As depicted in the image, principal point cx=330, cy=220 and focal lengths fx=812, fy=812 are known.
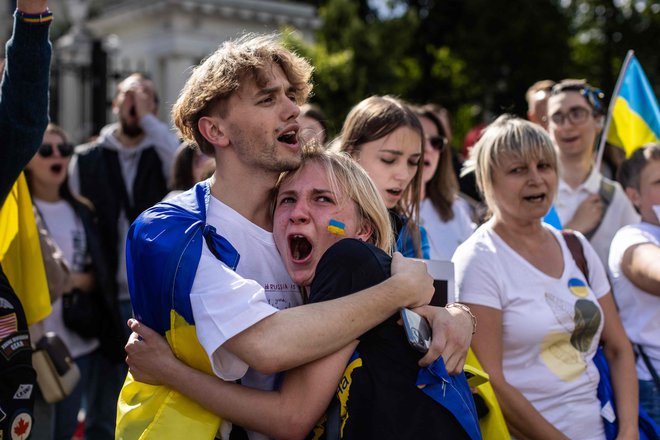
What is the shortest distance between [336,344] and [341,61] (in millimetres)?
12275

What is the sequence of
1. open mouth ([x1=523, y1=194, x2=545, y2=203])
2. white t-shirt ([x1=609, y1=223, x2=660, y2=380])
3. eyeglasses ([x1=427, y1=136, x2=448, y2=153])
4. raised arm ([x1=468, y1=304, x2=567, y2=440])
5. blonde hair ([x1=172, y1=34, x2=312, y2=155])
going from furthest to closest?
eyeglasses ([x1=427, y1=136, x2=448, y2=153])
white t-shirt ([x1=609, y1=223, x2=660, y2=380])
open mouth ([x1=523, y1=194, x2=545, y2=203])
raised arm ([x1=468, y1=304, x2=567, y2=440])
blonde hair ([x1=172, y1=34, x2=312, y2=155])

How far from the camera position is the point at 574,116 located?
541cm

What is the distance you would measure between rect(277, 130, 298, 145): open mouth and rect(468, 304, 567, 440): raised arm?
1207 mm

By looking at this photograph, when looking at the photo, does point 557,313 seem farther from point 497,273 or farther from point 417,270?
point 417,270

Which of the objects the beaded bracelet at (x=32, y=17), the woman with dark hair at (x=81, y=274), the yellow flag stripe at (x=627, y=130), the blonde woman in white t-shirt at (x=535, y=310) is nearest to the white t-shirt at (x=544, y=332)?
the blonde woman in white t-shirt at (x=535, y=310)

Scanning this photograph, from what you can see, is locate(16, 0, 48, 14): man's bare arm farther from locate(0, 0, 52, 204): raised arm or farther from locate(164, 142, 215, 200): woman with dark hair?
locate(164, 142, 215, 200): woman with dark hair

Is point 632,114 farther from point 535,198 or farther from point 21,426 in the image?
point 21,426

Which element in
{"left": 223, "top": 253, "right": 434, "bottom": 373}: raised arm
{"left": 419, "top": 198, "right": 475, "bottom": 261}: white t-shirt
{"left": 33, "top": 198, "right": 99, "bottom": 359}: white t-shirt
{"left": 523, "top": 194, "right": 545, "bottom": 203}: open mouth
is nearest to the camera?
{"left": 223, "top": 253, "right": 434, "bottom": 373}: raised arm

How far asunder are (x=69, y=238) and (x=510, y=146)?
10.6ft

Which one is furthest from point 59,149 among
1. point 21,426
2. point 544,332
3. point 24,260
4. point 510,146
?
point 544,332

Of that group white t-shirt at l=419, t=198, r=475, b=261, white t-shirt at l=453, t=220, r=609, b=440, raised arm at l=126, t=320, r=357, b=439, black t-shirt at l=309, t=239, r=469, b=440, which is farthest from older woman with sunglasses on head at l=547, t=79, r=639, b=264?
raised arm at l=126, t=320, r=357, b=439

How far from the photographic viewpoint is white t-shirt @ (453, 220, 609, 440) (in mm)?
3502

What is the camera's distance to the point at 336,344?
7.83 ft

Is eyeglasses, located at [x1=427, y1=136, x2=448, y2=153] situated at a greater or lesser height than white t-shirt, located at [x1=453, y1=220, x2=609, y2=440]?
greater
